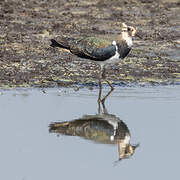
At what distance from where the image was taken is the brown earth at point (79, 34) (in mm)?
13336

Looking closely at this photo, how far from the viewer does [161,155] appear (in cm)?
844

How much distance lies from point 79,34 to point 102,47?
557 cm

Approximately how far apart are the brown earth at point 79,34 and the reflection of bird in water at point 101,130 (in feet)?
7.34

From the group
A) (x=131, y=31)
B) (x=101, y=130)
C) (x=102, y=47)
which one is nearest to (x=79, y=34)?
(x=131, y=31)

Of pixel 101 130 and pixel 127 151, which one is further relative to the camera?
pixel 101 130

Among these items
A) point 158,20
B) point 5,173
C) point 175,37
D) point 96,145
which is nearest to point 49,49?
point 175,37

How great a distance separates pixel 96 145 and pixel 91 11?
11.1 metres

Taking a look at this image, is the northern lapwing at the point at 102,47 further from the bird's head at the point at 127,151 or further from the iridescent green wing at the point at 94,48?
the bird's head at the point at 127,151

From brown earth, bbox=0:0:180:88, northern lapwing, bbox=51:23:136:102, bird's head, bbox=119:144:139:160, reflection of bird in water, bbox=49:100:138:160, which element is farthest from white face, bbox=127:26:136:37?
bird's head, bbox=119:144:139:160

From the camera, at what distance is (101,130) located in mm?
9508

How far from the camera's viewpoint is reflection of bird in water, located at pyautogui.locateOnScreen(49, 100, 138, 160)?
8.98m

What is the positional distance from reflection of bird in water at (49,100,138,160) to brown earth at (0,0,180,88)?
2.24 meters

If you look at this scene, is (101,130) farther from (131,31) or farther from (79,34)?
(79,34)

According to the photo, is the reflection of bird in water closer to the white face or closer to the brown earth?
the white face
